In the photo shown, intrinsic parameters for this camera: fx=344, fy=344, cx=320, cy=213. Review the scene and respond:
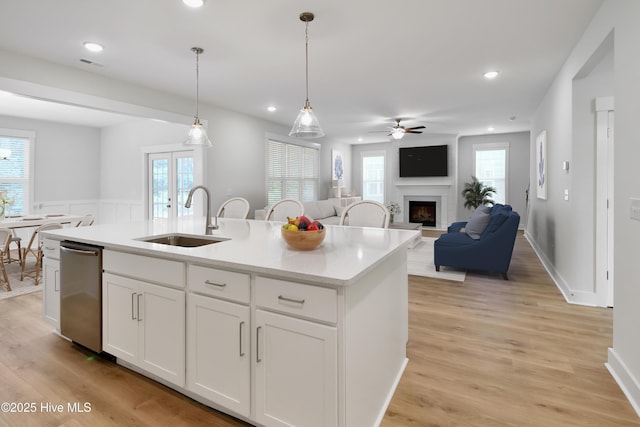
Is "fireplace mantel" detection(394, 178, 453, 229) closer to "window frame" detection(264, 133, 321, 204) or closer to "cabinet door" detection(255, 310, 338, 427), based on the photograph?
"window frame" detection(264, 133, 321, 204)

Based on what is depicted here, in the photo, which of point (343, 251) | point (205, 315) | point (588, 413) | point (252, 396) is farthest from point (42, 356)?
point (588, 413)

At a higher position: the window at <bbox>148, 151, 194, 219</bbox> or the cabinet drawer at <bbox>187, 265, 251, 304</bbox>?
the window at <bbox>148, 151, 194, 219</bbox>

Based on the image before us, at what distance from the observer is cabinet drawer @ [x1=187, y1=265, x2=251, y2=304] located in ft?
5.49

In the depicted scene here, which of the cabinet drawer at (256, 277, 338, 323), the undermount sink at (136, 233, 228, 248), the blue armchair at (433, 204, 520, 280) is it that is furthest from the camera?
the blue armchair at (433, 204, 520, 280)

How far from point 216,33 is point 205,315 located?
255 cm

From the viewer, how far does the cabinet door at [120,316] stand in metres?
2.15

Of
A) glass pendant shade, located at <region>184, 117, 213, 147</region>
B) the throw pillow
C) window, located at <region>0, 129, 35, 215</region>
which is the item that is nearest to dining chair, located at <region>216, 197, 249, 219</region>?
glass pendant shade, located at <region>184, 117, 213, 147</region>

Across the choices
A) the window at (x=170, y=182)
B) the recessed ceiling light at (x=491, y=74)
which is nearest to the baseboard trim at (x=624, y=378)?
the recessed ceiling light at (x=491, y=74)

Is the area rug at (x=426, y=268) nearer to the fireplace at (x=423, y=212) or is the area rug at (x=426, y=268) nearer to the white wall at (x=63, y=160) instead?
the fireplace at (x=423, y=212)

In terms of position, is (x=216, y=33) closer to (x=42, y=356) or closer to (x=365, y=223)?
(x=365, y=223)

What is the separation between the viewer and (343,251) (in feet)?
6.31

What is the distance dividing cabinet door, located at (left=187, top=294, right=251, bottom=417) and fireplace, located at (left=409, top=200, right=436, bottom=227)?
888 centimetres

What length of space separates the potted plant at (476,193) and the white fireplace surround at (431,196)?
0.50m

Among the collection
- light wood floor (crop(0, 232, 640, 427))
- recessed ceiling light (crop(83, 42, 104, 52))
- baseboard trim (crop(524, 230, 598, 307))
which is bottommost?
light wood floor (crop(0, 232, 640, 427))
